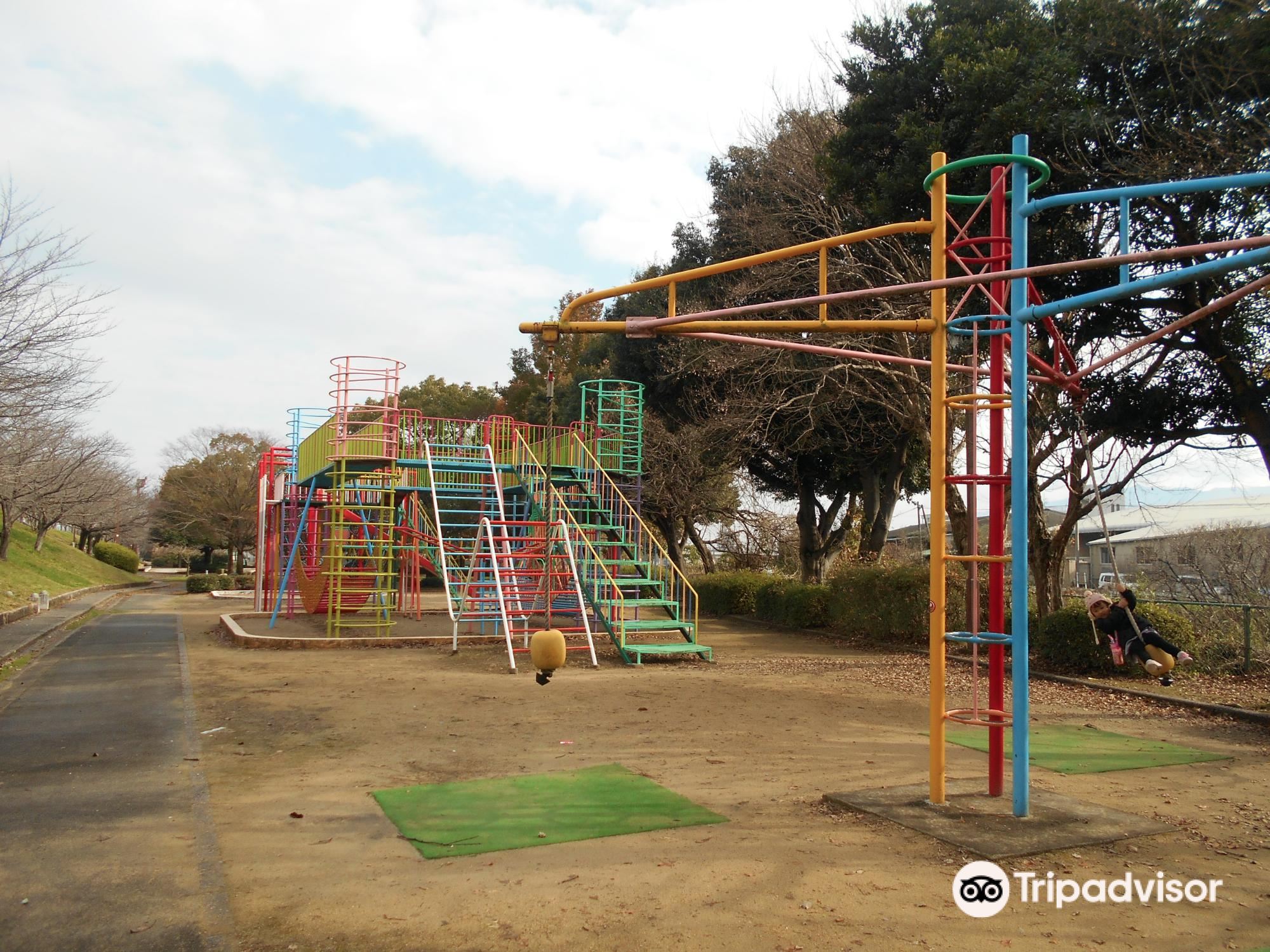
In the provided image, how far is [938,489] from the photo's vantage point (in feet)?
21.2

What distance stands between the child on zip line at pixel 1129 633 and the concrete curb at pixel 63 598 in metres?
21.3

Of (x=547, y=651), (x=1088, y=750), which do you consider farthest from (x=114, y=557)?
(x=1088, y=750)

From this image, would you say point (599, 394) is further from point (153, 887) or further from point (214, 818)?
point (153, 887)

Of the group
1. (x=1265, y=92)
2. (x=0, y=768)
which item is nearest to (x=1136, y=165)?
(x=1265, y=92)

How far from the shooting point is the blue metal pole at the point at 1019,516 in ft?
19.8

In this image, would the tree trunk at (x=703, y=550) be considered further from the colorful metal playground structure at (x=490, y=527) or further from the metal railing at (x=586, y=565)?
the metal railing at (x=586, y=565)

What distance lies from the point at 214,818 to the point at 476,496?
523 inches

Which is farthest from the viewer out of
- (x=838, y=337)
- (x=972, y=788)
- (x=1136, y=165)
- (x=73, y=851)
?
(x=838, y=337)

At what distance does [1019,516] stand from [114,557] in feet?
177

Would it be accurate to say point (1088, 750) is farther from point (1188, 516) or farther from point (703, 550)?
point (1188, 516)

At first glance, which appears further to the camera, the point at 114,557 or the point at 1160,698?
the point at 114,557

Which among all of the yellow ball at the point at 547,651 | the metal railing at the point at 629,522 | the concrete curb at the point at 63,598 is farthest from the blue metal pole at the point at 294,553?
the yellow ball at the point at 547,651

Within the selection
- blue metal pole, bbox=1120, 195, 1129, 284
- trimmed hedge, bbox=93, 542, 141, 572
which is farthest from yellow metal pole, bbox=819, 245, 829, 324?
trimmed hedge, bbox=93, 542, 141, 572

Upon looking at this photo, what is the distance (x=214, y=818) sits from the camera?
6.29m
